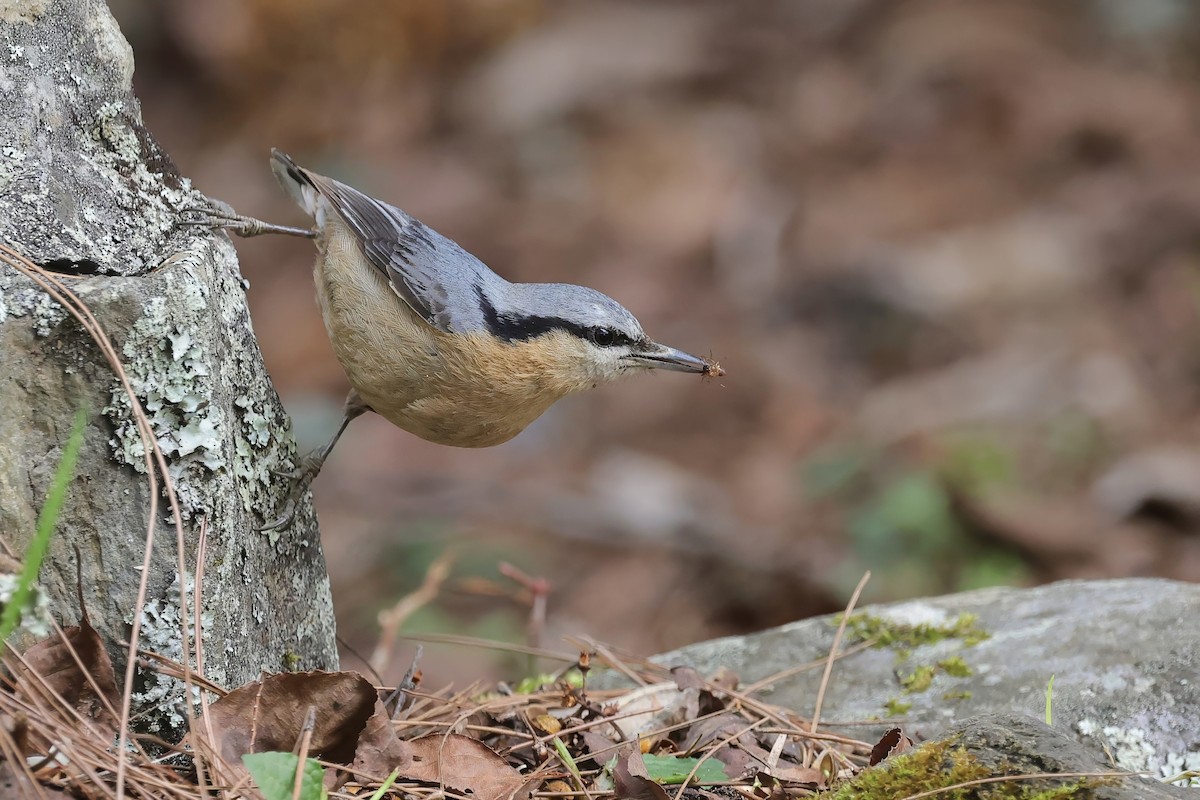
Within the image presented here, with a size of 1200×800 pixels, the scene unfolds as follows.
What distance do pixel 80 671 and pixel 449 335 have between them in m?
1.64

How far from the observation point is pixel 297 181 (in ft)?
14.9

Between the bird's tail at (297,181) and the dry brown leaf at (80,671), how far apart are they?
2279mm

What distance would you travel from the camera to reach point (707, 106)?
11500 mm

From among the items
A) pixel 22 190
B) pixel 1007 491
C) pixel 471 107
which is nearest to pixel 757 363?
pixel 1007 491

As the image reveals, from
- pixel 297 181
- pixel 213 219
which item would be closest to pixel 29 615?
pixel 213 219

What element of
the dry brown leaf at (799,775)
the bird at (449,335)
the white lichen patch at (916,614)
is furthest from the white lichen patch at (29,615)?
the white lichen patch at (916,614)

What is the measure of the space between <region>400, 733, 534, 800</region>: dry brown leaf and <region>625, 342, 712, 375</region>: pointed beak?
1.62m

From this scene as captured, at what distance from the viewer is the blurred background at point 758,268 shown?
680cm

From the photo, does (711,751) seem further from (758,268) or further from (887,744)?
(758,268)

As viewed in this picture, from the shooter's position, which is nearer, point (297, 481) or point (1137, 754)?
point (1137, 754)

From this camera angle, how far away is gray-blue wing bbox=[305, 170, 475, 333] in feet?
12.7

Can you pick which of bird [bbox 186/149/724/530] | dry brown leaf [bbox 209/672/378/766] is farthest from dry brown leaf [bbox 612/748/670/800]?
bird [bbox 186/149/724/530]

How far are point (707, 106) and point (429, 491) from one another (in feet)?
18.1

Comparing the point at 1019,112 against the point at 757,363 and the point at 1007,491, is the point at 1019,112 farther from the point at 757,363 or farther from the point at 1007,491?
the point at 1007,491
